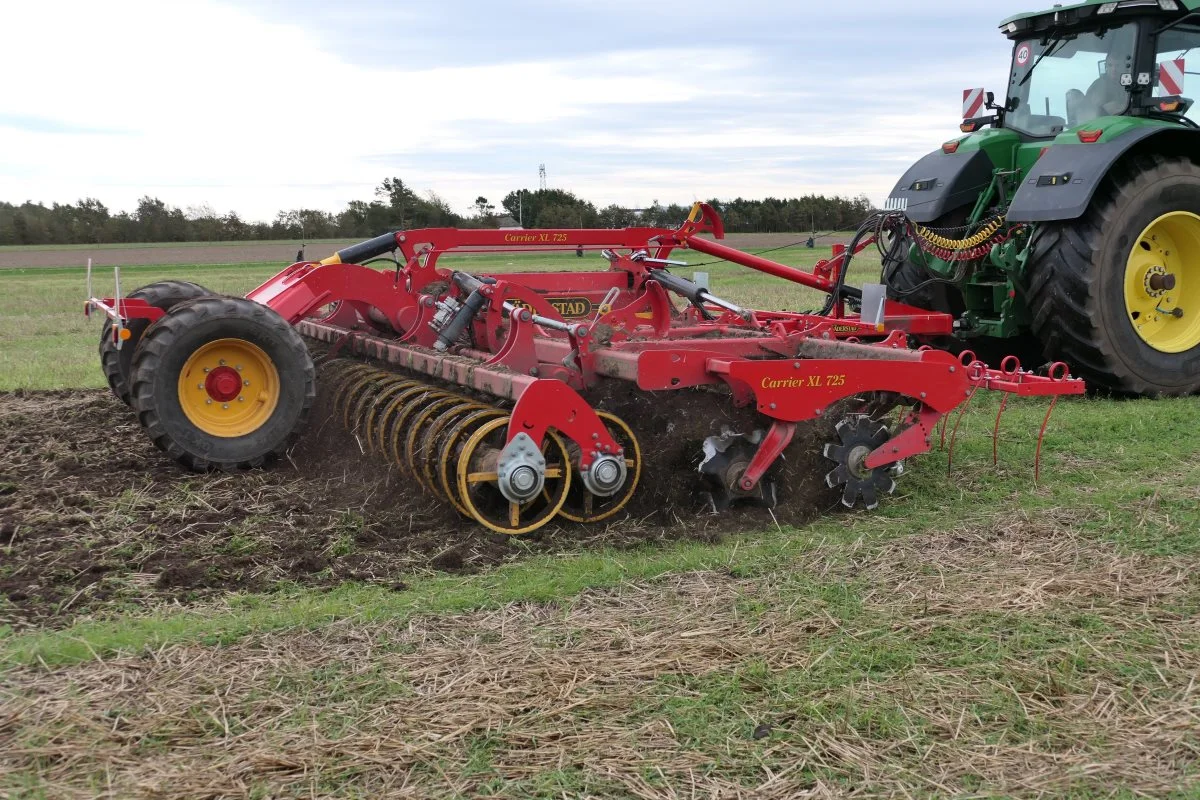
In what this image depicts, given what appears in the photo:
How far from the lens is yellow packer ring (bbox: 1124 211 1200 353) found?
699 cm

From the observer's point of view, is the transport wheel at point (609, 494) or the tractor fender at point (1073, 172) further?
the tractor fender at point (1073, 172)

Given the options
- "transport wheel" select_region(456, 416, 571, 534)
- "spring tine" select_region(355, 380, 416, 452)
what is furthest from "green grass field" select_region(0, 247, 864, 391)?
"transport wheel" select_region(456, 416, 571, 534)

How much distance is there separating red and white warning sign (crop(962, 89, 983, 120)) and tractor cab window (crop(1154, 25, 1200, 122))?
3.99ft

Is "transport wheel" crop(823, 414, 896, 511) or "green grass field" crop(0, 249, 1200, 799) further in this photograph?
"transport wheel" crop(823, 414, 896, 511)

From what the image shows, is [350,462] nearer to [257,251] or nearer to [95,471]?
[95,471]

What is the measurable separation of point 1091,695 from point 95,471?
4577mm

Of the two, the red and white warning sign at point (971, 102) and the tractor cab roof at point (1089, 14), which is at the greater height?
the tractor cab roof at point (1089, 14)

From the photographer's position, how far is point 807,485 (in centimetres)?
500

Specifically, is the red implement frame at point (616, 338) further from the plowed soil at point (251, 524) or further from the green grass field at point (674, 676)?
the green grass field at point (674, 676)

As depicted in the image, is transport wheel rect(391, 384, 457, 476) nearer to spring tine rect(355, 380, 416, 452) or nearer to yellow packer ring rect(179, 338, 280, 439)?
spring tine rect(355, 380, 416, 452)

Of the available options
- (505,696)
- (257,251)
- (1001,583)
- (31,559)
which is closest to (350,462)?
(31,559)

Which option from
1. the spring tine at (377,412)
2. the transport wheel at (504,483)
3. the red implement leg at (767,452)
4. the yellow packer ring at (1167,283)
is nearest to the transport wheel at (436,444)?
the transport wheel at (504,483)

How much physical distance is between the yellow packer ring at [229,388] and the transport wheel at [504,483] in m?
1.37

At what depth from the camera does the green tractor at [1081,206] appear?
669cm
